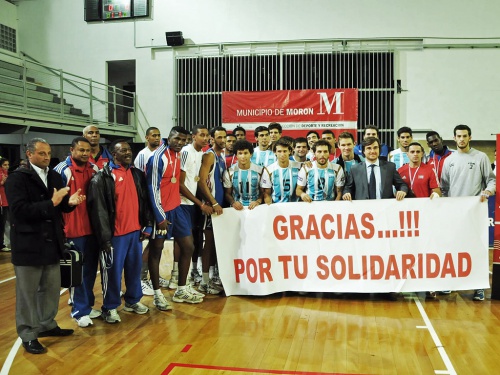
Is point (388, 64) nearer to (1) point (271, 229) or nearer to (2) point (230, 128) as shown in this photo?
(2) point (230, 128)

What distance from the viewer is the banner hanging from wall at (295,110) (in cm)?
1260

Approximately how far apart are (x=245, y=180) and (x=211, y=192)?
41cm

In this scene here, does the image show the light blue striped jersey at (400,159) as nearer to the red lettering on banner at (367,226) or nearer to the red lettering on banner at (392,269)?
the red lettering on banner at (367,226)

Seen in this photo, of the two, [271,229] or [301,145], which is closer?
[271,229]

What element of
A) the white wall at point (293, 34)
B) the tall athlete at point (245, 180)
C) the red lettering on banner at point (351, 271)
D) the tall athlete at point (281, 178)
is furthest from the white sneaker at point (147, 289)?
the white wall at point (293, 34)

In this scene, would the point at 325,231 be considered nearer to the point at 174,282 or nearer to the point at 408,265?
the point at 408,265

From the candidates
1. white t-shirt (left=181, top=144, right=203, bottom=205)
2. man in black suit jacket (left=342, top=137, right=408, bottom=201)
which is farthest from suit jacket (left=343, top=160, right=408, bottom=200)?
white t-shirt (left=181, top=144, right=203, bottom=205)

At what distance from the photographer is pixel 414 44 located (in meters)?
12.4

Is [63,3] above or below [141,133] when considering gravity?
above

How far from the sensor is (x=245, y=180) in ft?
16.8

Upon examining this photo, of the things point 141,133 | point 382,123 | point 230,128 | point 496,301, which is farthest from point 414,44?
point 496,301

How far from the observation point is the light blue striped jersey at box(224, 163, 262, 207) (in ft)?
16.8

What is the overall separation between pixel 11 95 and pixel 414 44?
407 inches

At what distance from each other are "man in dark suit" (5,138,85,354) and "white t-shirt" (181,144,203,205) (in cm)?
141
